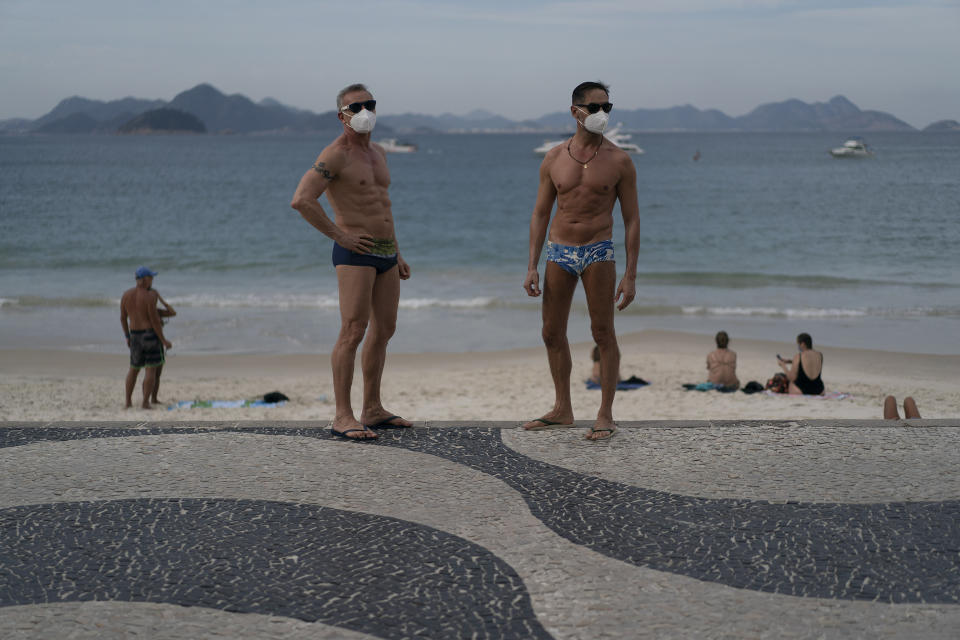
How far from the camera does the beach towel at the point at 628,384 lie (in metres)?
11.9

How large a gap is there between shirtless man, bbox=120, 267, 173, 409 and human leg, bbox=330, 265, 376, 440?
515 cm

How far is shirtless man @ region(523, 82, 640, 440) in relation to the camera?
5.42 m

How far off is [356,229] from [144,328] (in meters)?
5.74

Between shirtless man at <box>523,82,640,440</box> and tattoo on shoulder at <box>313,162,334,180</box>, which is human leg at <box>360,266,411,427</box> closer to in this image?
tattoo on shoulder at <box>313,162,334,180</box>

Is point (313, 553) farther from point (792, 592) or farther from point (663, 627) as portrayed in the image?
point (792, 592)

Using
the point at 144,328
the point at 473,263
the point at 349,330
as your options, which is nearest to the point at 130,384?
the point at 144,328

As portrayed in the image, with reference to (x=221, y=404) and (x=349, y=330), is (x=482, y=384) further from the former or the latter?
(x=349, y=330)

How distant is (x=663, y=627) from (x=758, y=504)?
1425 mm

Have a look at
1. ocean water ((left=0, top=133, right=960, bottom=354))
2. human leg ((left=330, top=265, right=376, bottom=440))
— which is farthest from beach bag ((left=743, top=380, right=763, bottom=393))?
human leg ((left=330, top=265, right=376, bottom=440))

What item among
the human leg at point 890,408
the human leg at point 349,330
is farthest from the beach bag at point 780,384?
the human leg at point 349,330

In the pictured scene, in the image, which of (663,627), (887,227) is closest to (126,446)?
(663,627)

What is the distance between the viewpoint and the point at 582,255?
5543 millimetres

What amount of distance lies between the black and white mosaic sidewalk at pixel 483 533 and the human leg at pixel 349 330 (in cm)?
22

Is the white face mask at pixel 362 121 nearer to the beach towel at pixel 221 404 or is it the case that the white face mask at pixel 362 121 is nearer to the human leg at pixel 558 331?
the human leg at pixel 558 331
